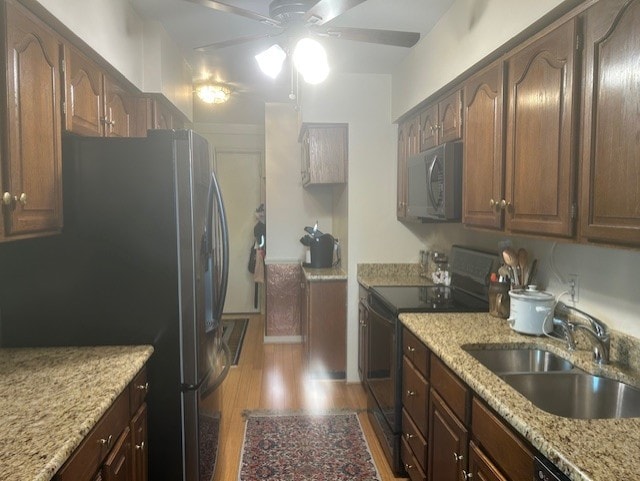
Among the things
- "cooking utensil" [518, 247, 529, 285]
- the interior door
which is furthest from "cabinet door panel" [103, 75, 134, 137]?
the interior door

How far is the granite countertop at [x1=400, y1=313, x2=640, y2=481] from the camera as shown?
3.16 feet

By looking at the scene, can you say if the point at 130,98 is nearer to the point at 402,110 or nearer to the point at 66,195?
the point at 66,195

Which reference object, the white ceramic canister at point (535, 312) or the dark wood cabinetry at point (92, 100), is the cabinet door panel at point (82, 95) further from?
the white ceramic canister at point (535, 312)

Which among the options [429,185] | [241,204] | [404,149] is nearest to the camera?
[429,185]

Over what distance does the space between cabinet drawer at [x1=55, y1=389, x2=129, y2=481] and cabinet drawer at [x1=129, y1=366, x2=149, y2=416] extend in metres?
0.05

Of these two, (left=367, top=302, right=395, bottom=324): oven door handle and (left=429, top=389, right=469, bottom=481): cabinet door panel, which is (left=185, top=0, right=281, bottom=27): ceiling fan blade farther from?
A: (left=429, top=389, right=469, bottom=481): cabinet door panel

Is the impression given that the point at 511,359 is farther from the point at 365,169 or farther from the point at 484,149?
the point at 365,169

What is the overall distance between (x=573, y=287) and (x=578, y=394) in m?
0.53

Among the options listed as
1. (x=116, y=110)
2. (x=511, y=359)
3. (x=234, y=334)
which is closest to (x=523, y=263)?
(x=511, y=359)

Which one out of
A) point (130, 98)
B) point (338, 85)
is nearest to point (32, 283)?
point (130, 98)

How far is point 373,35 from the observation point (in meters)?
1.97

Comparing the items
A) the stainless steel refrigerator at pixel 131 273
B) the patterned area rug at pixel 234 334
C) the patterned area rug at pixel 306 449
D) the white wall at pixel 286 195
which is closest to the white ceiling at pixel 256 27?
the stainless steel refrigerator at pixel 131 273

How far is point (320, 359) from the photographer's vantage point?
11.9ft

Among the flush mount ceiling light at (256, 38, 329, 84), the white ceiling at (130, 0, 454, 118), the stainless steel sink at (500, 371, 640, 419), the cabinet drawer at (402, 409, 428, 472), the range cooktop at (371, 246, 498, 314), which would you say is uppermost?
the white ceiling at (130, 0, 454, 118)
